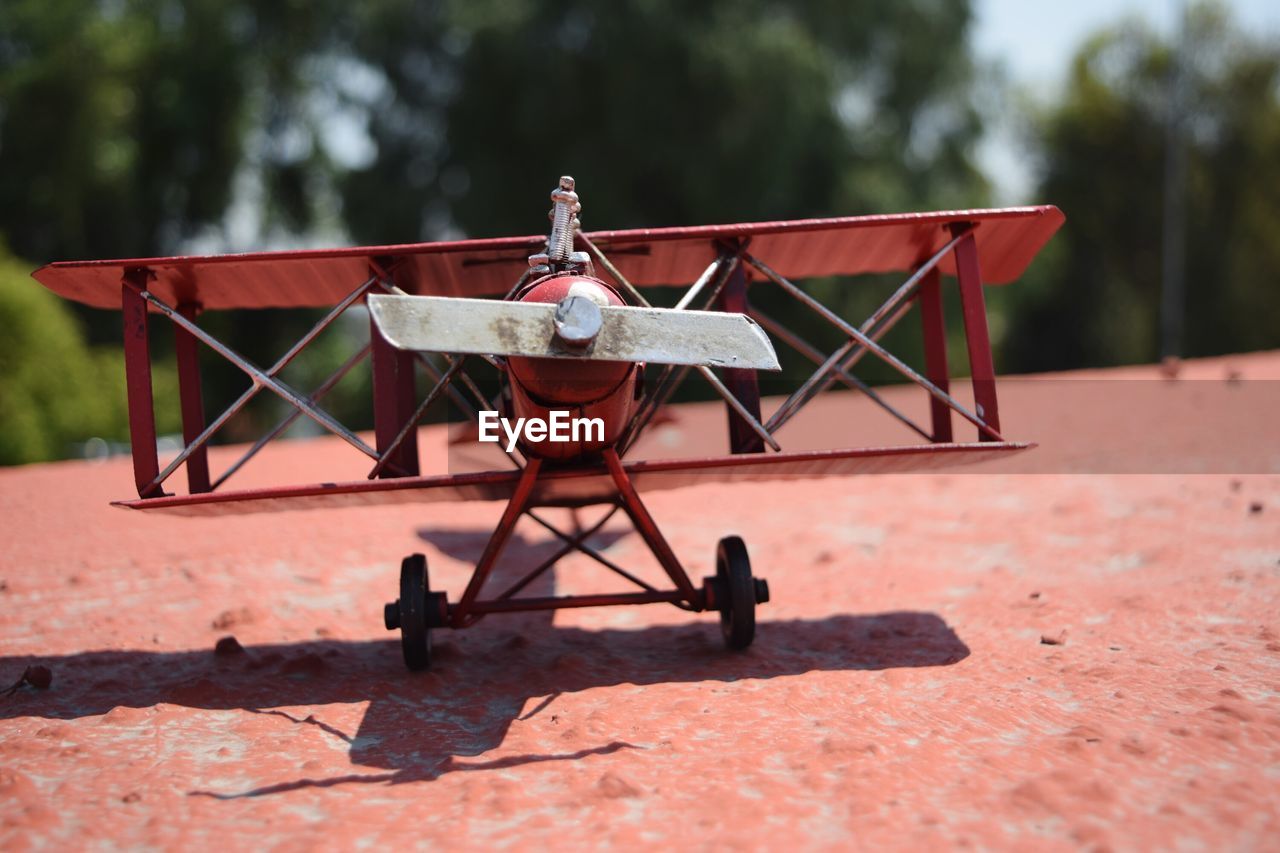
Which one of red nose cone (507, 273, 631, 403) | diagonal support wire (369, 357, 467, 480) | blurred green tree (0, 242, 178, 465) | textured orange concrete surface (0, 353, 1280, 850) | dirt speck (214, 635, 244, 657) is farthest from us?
blurred green tree (0, 242, 178, 465)

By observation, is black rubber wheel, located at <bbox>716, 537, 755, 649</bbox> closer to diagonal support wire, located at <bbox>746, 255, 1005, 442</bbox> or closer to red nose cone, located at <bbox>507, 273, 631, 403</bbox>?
diagonal support wire, located at <bbox>746, 255, 1005, 442</bbox>

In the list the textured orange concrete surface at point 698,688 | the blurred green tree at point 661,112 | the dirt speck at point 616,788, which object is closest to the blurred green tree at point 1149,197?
the blurred green tree at point 661,112

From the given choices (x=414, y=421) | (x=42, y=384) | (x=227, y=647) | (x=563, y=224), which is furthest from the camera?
(x=42, y=384)

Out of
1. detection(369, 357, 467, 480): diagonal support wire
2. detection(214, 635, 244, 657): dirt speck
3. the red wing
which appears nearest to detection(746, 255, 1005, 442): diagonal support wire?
the red wing

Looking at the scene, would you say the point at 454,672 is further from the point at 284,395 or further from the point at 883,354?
the point at 883,354

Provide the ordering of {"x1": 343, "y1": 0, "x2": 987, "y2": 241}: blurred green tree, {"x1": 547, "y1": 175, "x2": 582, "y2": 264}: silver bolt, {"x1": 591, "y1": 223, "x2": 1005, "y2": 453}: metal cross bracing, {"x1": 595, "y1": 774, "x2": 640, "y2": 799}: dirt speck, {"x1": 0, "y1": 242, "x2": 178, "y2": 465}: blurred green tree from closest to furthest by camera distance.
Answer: {"x1": 595, "y1": 774, "x2": 640, "y2": 799}: dirt speck
{"x1": 547, "y1": 175, "x2": 582, "y2": 264}: silver bolt
{"x1": 591, "y1": 223, "x2": 1005, "y2": 453}: metal cross bracing
{"x1": 0, "y1": 242, "x2": 178, "y2": 465}: blurred green tree
{"x1": 343, "y1": 0, "x2": 987, "y2": 241}: blurred green tree

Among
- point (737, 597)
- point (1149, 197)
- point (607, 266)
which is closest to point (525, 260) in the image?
point (607, 266)
